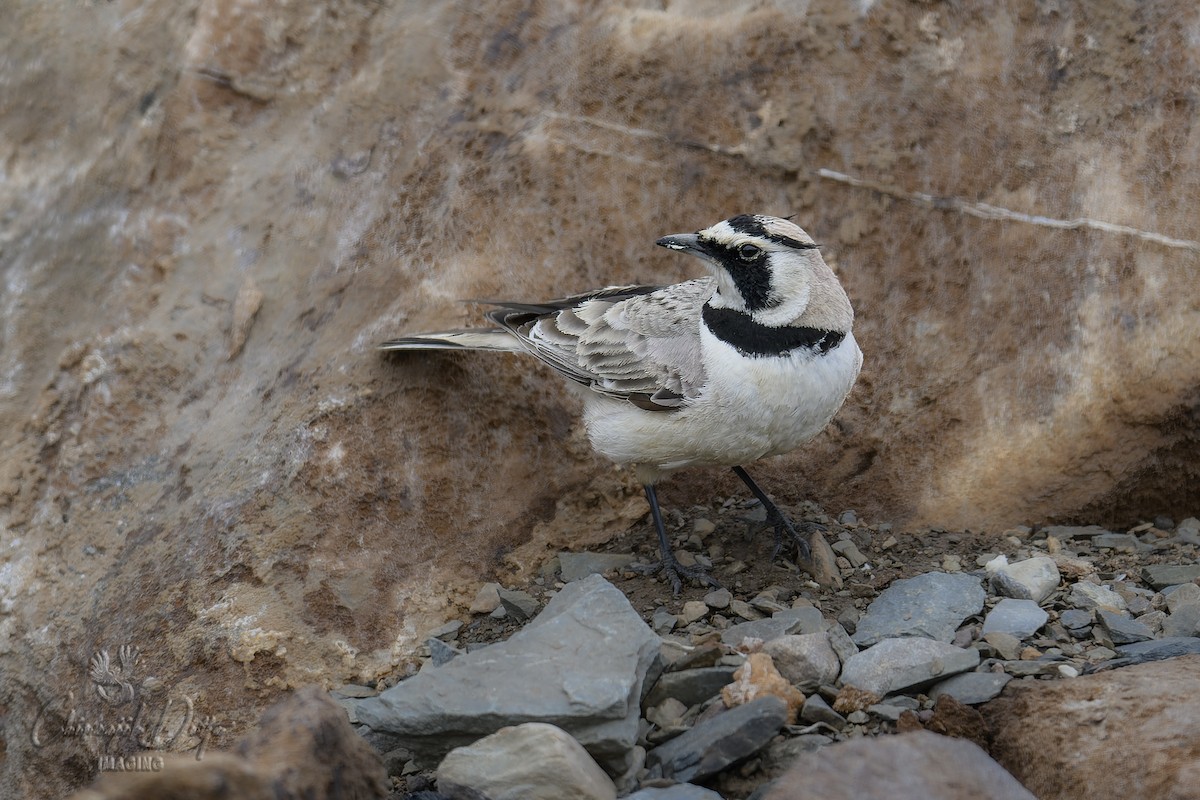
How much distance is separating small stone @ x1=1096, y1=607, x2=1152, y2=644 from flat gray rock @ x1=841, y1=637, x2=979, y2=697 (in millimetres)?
627

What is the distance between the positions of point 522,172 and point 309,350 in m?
1.42

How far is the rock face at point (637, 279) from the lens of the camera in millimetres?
5258

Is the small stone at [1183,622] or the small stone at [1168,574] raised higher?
the small stone at [1183,622]

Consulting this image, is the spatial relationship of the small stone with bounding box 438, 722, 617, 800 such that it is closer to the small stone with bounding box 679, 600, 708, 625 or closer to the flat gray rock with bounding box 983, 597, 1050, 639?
the small stone with bounding box 679, 600, 708, 625

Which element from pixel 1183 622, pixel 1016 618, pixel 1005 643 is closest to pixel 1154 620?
pixel 1183 622

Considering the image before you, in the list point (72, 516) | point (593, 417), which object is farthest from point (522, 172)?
point (72, 516)

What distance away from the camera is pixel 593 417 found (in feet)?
16.9

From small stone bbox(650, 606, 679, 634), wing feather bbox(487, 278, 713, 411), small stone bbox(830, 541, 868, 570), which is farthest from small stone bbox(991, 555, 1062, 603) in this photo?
wing feather bbox(487, 278, 713, 411)

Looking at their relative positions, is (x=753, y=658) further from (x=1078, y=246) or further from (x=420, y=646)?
(x=1078, y=246)

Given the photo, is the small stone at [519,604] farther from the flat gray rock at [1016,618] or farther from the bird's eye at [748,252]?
the flat gray rock at [1016,618]

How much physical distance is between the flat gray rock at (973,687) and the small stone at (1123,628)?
620 mm

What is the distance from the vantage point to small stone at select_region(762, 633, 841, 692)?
396 centimetres

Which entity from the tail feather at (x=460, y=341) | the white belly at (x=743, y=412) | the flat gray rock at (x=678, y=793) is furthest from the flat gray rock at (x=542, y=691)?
the tail feather at (x=460, y=341)

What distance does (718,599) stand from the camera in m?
4.80
